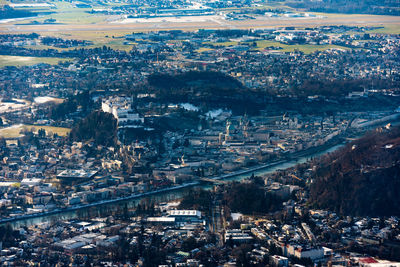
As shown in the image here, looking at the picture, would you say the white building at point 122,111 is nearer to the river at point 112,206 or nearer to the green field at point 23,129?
Result: the green field at point 23,129

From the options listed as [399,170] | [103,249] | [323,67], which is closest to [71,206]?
[103,249]

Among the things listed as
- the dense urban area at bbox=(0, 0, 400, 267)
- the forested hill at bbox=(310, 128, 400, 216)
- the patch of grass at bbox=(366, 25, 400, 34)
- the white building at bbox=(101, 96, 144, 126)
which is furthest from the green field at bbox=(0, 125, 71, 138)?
the patch of grass at bbox=(366, 25, 400, 34)

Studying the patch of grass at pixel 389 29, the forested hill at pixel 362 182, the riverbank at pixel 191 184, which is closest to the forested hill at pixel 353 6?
the patch of grass at pixel 389 29

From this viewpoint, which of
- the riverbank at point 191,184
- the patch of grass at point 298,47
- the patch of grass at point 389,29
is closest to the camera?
the riverbank at point 191,184

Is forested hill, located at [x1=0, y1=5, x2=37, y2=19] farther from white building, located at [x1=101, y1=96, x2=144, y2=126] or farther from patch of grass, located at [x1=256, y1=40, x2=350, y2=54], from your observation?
white building, located at [x1=101, y1=96, x2=144, y2=126]

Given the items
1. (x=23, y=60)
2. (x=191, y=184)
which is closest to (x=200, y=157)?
(x=191, y=184)

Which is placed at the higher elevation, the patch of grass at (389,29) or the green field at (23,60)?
the patch of grass at (389,29)
